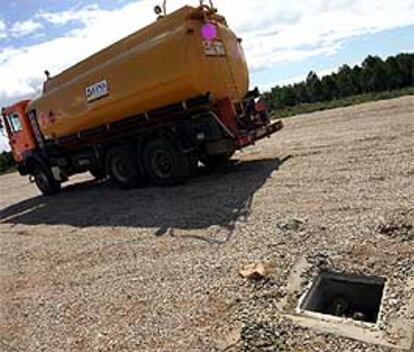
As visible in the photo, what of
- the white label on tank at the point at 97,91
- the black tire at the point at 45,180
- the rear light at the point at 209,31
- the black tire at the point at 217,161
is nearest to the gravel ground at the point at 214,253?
the black tire at the point at 217,161

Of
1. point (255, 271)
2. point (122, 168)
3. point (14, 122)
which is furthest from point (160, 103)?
point (255, 271)

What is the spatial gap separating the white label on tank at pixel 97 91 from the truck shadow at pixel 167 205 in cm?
224

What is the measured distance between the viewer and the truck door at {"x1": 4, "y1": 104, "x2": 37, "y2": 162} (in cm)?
1645

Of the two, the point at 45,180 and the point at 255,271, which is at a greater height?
the point at 45,180

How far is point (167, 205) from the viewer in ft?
36.0

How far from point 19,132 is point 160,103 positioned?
20.4ft

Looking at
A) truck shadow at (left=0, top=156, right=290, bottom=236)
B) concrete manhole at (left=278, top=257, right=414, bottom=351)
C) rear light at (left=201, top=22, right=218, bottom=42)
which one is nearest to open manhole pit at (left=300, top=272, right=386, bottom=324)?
concrete manhole at (left=278, top=257, right=414, bottom=351)

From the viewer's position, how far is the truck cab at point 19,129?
16.5 m

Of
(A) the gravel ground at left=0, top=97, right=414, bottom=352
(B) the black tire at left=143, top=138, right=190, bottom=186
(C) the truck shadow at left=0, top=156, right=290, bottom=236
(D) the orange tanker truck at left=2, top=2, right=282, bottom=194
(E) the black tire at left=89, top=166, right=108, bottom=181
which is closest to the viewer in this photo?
(A) the gravel ground at left=0, top=97, right=414, bottom=352

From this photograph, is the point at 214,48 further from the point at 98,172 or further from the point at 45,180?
the point at 45,180

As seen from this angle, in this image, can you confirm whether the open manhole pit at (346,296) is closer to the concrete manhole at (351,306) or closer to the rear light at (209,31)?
the concrete manhole at (351,306)

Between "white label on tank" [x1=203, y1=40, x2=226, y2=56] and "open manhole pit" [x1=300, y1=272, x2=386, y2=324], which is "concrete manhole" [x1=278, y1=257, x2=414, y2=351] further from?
"white label on tank" [x1=203, y1=40, x2=226, y2=56]

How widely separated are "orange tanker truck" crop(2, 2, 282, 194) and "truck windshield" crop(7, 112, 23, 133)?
5.11ft

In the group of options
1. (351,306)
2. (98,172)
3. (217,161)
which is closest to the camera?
(351,306)
